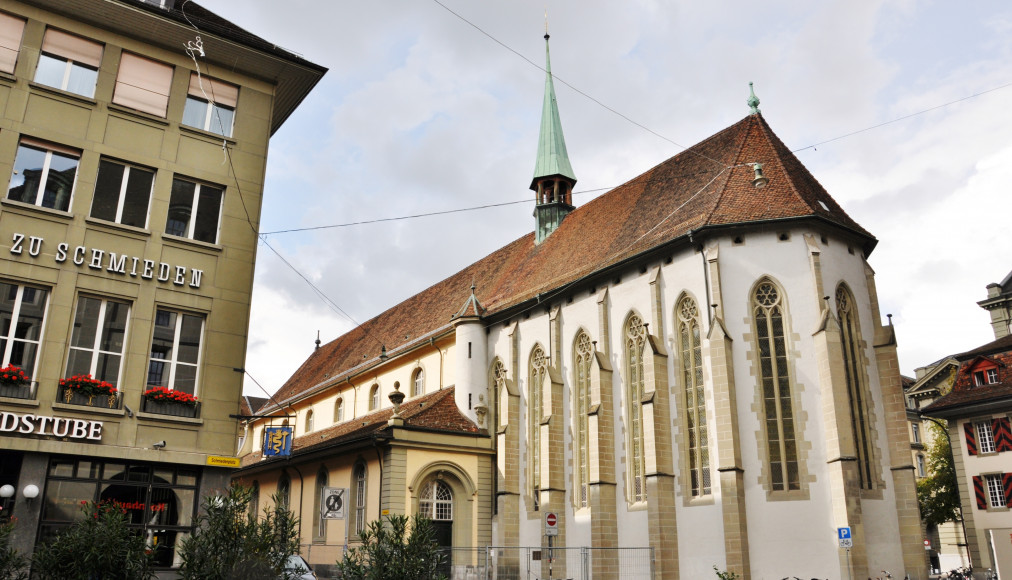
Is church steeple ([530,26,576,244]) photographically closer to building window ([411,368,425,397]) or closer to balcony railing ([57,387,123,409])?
building window ([411,368,425,397])

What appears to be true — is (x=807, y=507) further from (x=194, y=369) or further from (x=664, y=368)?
(x=194, y=369)

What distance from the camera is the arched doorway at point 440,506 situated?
92.7ft

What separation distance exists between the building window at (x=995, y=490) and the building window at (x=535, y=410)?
1851cm

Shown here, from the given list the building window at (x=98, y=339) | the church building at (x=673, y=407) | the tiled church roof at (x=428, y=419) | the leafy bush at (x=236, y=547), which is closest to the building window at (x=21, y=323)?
the building window at (x=98, y=339)

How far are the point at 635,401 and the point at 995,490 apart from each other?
17.4m

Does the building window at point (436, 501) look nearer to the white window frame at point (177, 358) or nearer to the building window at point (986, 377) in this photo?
the white window frame at point (177, 358)

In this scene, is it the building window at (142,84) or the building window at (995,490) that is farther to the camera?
the building window at (995,490)

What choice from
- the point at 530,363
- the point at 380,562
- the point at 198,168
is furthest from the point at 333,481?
the point at 380,562

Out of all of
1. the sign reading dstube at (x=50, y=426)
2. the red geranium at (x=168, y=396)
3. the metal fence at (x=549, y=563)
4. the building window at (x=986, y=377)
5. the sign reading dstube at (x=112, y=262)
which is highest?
the building window at (x=986, y=377)

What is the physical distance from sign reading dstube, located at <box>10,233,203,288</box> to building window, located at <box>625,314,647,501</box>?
13.4 m

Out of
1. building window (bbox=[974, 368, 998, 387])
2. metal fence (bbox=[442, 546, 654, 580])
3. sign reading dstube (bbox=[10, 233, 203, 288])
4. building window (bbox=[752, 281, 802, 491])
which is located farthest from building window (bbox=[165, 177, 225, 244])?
building window (bbox=[974, 368, 998, 387])

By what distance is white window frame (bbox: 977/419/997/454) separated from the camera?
3252 cm

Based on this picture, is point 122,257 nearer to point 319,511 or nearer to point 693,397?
point 693,397

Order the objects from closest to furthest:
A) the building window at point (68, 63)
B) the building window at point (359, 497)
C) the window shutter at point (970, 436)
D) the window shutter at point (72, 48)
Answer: the building window at point (68, 63), the window shutter at point (72, 48), the building window at point (359, 497), the window shutter at point (970, 436)
